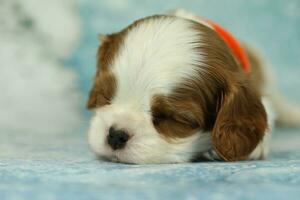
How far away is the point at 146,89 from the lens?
135 inches

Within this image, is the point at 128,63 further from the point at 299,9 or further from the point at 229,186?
the point at 299,9

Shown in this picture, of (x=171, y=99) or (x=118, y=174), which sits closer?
(x=118, y=174)

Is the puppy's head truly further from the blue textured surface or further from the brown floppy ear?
the blue textured surface

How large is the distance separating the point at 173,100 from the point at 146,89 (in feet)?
0.54

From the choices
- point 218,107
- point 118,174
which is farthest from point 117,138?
point 218,107

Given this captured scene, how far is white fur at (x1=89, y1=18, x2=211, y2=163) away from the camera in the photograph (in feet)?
11.2

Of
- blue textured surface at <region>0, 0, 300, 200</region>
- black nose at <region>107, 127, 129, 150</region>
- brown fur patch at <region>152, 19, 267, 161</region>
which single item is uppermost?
brown fur patch at <region>152, 19, 267, 161</region>

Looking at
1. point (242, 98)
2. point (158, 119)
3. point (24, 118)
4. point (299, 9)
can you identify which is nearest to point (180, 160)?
point (158, 119)

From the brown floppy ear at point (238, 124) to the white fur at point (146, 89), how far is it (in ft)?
0.44

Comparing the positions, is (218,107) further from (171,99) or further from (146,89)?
(146,89)

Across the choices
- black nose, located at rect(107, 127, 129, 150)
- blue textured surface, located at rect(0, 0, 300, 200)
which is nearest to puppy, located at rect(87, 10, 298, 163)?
black nose, located at rect(107, 127, 129, 150)

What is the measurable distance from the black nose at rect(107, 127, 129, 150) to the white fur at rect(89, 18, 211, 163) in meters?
0.03

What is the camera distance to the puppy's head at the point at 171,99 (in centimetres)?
343

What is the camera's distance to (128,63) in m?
3.50
